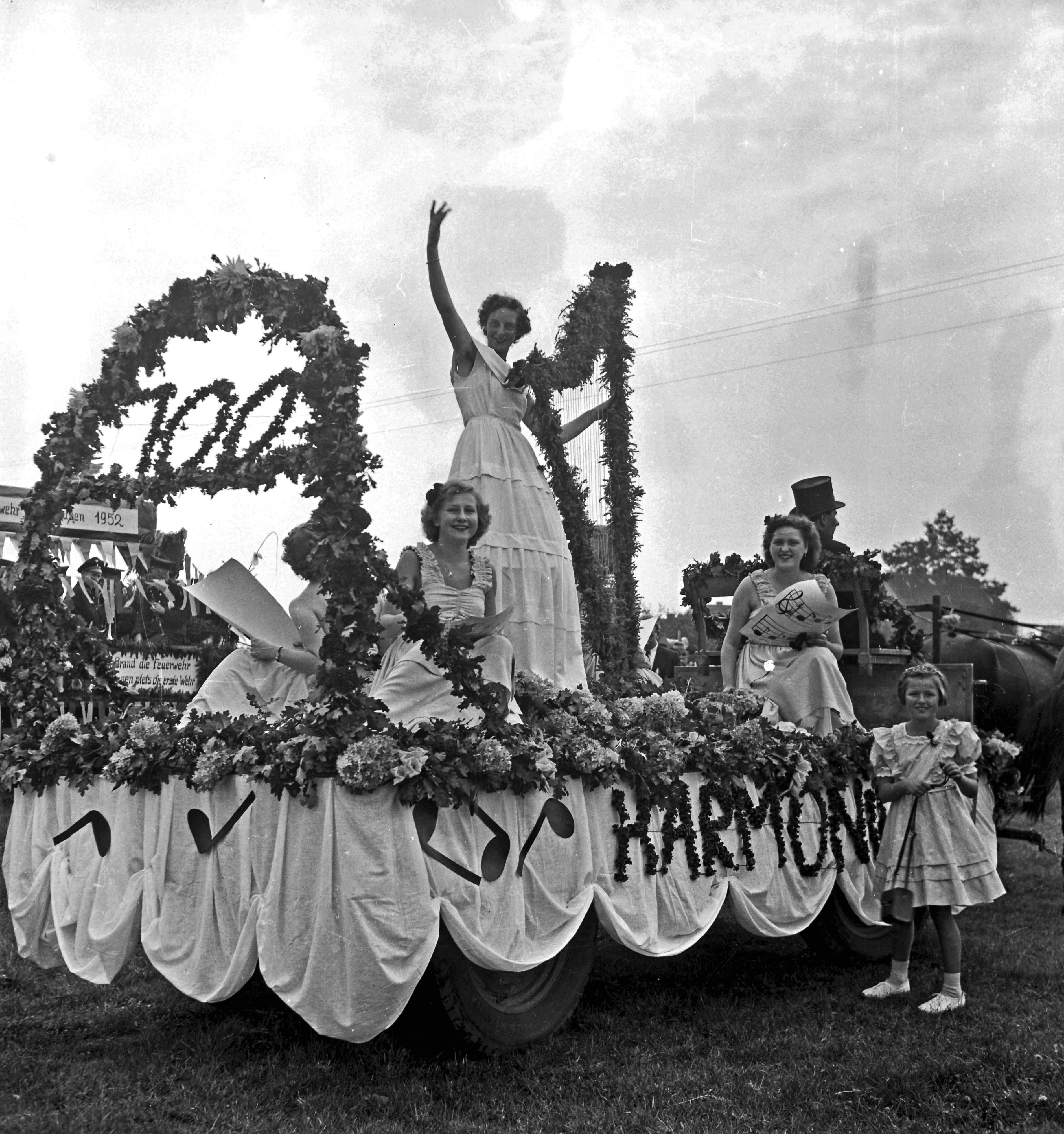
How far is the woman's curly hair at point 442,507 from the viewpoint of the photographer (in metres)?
5.65

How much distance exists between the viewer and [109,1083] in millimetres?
4410

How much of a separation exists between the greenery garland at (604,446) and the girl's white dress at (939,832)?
6.44 feet

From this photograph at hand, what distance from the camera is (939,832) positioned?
5.71 metres

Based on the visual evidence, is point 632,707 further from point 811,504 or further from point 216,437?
point 811,504

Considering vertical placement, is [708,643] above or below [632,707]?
above

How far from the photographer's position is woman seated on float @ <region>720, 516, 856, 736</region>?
6.72 metres

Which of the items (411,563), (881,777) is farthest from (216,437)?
(881,777)

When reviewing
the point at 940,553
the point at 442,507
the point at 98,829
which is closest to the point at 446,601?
the point at 442,507

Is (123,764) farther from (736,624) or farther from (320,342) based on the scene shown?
(736,624)

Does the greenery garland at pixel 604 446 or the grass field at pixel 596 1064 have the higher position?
the greenery garland at pixel 604 446

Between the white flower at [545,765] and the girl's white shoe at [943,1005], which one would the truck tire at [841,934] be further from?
the white flower at [545,765]

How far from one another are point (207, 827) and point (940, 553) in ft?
81.6

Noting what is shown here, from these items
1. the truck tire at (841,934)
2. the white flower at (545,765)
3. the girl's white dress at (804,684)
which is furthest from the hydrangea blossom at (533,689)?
the truck tire at (841,934)

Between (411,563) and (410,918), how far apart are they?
182cm
